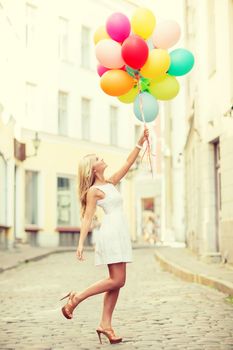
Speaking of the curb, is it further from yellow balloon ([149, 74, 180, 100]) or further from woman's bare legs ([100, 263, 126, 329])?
woman's bare legs ([100, 263, 126, 329])

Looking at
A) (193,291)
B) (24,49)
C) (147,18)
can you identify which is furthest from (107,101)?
(147,18)

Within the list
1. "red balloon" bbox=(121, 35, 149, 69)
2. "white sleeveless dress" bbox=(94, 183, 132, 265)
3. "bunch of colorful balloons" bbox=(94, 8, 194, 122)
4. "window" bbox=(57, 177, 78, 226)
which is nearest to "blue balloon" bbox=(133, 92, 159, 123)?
"bunch of colorful balloons" bbox=(94, 8, 194, 122)

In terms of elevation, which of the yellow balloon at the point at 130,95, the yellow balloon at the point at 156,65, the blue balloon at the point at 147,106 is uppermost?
the yellow balloon at the point at 156,65

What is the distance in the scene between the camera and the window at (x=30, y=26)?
29547 mm

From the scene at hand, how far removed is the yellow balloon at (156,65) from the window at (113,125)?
88.0 feet

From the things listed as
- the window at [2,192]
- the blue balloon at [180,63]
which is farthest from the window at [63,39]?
the blue balloon at [180,63]

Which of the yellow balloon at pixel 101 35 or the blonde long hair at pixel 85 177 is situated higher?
the yellow balloon at pixel 101 35

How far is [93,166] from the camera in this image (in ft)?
22.9

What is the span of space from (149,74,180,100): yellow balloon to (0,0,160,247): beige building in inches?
682

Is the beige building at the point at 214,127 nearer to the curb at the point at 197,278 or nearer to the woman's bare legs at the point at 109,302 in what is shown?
the curb at the point at 197,278

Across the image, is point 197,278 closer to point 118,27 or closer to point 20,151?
point 118,27

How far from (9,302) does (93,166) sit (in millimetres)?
4152

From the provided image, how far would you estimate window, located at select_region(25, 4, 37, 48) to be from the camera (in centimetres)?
2955

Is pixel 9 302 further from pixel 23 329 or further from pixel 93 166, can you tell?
pixel 93 166
